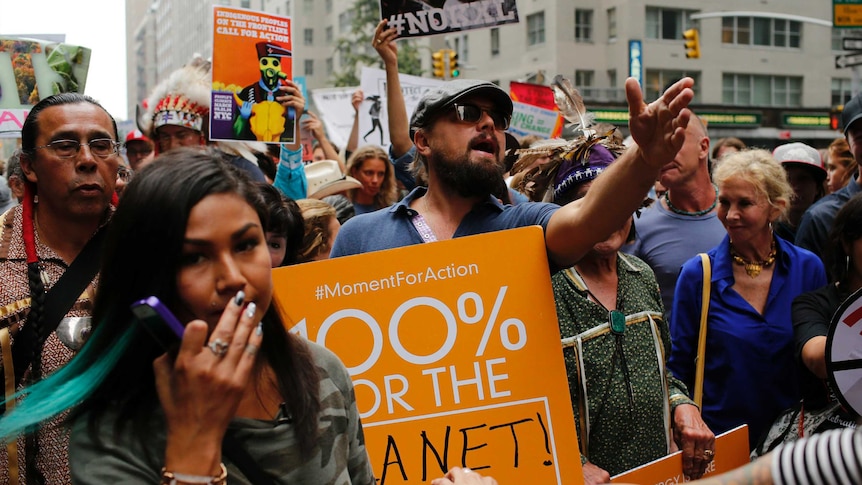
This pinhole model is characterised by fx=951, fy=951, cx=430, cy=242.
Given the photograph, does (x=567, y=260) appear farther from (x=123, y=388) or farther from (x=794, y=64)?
(x=794, y=64)

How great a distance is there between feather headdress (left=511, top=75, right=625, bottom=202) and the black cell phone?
2.36 metres

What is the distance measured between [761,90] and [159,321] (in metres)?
46.1

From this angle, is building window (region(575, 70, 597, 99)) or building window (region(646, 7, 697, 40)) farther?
building window (region(646, 7, 697, 40))

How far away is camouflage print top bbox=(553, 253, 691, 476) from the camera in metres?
3.40

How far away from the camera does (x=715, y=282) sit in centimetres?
447

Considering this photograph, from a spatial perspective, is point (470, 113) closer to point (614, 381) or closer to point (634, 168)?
point (634, 168)

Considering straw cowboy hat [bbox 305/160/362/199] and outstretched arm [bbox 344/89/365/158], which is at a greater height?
outstretched arm [bbox 344/89/365/158]

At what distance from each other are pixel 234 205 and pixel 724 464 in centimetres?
239

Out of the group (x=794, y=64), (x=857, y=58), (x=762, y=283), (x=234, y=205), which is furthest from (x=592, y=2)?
(x=234, y=205)

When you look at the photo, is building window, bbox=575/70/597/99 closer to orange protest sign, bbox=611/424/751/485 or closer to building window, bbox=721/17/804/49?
building window, bbox=721/17/804/49

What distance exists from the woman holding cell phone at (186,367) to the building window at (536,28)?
42.0 m

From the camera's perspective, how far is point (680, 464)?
3.42 metres

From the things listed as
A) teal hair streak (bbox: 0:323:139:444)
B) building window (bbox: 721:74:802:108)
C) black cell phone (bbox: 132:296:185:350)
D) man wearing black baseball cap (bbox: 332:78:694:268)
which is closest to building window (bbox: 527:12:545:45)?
building window (bbox: 721:74:802:108)

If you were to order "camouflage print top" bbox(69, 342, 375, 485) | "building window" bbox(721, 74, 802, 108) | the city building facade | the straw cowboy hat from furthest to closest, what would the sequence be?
"building window" bbox(721, 74, 802, 108), the city building facade, the straw cowboy hat, "camouflage print top" bbox(69, 342, 375, 485)
